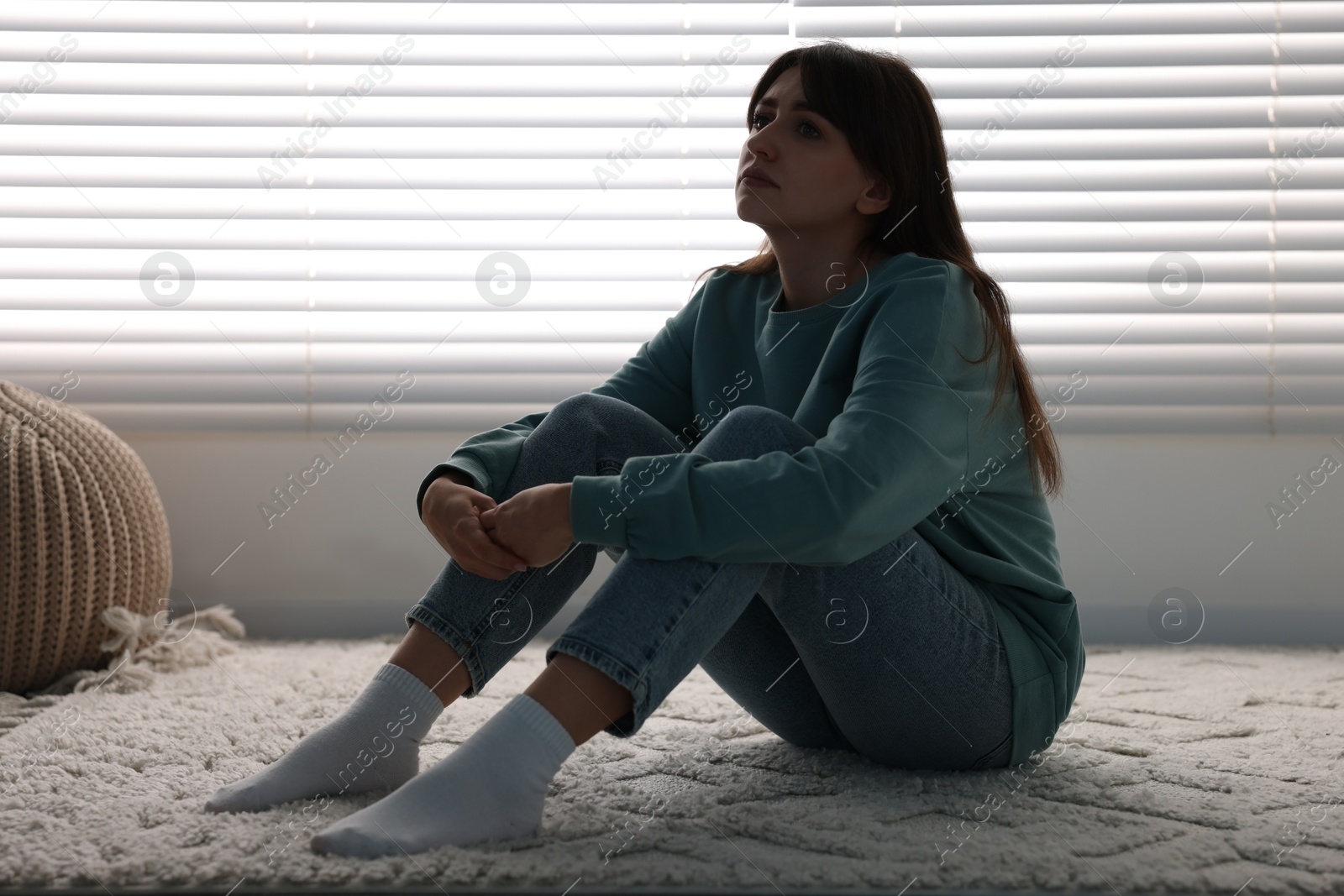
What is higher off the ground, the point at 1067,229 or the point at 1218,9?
the point at 1218,9

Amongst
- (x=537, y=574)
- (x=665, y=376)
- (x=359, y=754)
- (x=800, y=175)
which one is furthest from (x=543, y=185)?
(x=359, y=754)

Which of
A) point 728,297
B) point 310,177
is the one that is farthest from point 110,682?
point 728,297

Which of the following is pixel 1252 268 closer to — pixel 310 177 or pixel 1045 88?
pixel 1045 88

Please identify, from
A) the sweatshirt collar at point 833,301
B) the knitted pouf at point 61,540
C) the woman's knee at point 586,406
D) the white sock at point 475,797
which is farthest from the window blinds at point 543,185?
the white sock at point 475,797

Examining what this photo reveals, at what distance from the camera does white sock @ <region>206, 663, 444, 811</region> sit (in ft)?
2.80

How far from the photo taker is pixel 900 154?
1010 millimetres

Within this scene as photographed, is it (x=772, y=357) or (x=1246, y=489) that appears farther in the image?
(x=1246, y=489)

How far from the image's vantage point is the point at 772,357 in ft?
3.38

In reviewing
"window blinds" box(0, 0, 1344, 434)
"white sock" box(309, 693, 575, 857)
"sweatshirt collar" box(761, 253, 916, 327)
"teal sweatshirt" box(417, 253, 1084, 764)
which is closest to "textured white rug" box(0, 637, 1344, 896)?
"white sock" box(309, 693, 575, 857)

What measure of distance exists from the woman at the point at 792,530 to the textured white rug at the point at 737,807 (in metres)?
0.04

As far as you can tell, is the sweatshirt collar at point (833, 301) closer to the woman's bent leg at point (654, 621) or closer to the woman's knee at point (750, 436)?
the woman's knee at point (750, 436)

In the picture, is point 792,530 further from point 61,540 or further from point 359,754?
point 61,540

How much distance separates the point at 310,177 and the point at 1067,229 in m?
1.22

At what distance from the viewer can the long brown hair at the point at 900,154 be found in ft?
3.26
